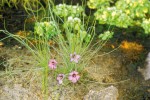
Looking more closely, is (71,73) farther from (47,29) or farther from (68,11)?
(68,11)

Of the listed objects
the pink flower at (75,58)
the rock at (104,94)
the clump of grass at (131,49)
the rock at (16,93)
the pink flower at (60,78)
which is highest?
the pink flower at (75,58)

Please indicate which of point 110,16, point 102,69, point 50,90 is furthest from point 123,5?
point 50,90

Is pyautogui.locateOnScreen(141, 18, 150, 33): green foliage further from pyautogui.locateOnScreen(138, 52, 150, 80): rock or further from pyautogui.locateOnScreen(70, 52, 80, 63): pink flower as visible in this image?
pyautogui.locateOnScreen(70, 52, 80, 63): pink flower

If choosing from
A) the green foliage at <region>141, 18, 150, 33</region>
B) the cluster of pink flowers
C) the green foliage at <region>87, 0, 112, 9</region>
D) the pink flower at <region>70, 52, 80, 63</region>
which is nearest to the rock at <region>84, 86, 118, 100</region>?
the cluster of pink flowers

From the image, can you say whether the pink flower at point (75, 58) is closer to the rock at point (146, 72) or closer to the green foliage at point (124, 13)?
the rock at point (146, 72)

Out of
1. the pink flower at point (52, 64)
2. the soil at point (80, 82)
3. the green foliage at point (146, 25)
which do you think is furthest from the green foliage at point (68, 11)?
the pink flower at point (52, 64)
